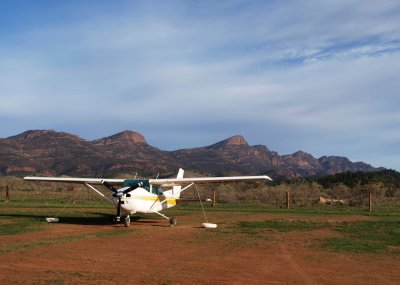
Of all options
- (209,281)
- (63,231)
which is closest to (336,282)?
(209,281)

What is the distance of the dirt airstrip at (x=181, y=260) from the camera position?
9.48 m

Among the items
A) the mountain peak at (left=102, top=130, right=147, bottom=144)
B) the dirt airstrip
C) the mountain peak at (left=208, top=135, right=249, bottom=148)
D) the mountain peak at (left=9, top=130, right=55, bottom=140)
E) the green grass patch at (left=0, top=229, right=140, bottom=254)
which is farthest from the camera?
the mountain peak at (left=208, top=135, right=249, bottom=148)

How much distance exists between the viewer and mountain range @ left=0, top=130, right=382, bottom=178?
117812 mm

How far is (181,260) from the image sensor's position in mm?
11828

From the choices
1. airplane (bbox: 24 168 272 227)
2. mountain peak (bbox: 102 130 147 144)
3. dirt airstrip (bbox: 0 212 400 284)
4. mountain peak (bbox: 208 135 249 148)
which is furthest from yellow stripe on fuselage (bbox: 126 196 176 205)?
mountain peak (bbox: 208 135 249 148)

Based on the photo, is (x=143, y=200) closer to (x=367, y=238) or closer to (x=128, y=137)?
(x=367, y=238)

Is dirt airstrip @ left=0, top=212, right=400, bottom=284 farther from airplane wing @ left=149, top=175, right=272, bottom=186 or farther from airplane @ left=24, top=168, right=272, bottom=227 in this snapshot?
airplane wing @ left=149, top=175, right=272, bottom=186

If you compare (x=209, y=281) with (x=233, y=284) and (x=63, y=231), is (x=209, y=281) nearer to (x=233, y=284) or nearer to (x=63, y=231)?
(x=233, y=284)

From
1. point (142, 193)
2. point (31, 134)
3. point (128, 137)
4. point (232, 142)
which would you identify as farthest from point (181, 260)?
point (232, 142)

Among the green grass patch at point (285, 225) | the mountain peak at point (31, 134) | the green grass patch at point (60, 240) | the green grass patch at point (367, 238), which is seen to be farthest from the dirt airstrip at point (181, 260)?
the mountain peak at point (31, 134)

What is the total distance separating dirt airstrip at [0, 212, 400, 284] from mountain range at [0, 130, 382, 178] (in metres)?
85.1

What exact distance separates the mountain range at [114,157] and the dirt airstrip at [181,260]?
85.1m

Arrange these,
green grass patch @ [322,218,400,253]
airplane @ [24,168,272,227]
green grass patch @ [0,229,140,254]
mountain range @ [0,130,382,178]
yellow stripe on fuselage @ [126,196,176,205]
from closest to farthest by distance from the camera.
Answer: green grass patch @ [0,229,140,254] < green grass patch @ [322,218,400,253] < airplane @ [24,168,272,227] < yellow stripe on fuselage @ [126,196,176,205] < mountain range @ [0,130,382,178]

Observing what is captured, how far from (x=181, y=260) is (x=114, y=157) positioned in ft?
418
